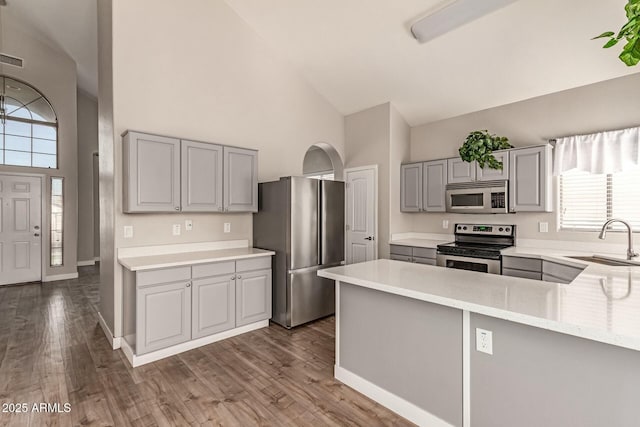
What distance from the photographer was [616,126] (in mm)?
3367

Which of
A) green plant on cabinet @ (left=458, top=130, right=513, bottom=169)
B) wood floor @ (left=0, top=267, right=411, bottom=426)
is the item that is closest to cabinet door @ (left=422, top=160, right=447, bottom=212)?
green plant on cabinet @ (left=458, top=130, right=513, bottom=169)

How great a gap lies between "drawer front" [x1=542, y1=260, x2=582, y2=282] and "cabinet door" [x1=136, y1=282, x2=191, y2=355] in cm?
366

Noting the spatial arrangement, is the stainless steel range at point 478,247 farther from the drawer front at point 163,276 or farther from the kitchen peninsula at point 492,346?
the drawer front at point 163,276

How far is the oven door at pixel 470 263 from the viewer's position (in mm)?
3635

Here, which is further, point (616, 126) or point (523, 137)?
point (523, 137)

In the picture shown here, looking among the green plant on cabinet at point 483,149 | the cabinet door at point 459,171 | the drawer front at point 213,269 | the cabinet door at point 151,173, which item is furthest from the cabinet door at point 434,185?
the cabinet door at point 151,173

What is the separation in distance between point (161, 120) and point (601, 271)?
14.0ft

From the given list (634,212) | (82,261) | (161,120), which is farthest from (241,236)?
(82,261)

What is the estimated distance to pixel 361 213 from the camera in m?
5.14

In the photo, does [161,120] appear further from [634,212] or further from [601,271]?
[634,212]

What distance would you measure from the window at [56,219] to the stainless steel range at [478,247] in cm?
707

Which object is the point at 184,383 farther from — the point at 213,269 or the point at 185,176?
the point at 185,176

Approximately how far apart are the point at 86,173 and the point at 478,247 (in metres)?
8.42

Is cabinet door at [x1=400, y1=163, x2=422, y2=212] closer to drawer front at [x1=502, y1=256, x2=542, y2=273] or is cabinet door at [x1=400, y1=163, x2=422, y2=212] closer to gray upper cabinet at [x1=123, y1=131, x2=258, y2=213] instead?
drawer front at [x1=502, y1=256, x2=542, y2=273]
